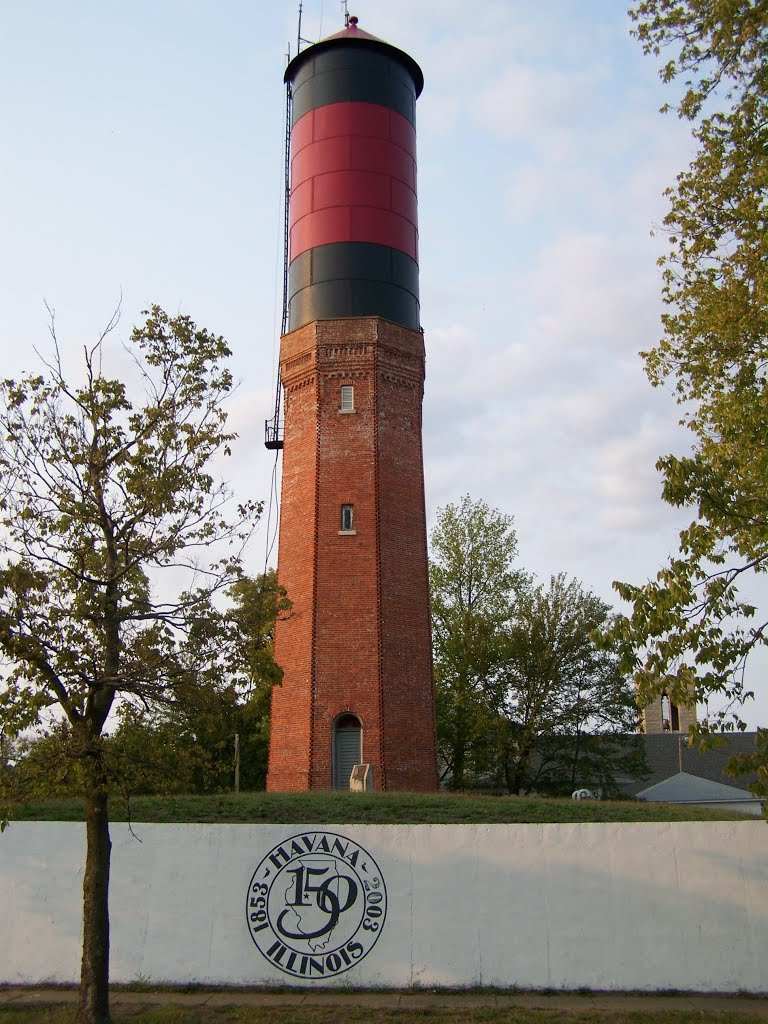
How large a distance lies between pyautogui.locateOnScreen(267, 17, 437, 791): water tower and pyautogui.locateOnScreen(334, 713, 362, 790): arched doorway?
0.03m

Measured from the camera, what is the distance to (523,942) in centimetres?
1160

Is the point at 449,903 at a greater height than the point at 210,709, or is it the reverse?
the point at 210,709

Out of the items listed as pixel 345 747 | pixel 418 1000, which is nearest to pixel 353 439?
pixel 345 747

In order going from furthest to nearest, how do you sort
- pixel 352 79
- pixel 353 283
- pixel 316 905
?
pixel 352 79
pixel 353 283
pixel 316 905

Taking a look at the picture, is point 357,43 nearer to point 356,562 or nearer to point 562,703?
point 356,562

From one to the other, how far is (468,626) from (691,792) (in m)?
12.7

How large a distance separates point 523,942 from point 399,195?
17173 mm

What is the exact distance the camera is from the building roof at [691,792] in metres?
37.2

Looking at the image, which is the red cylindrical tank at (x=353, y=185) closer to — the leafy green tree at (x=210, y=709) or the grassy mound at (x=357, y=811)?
the grassy mound at (x=357, y=811)

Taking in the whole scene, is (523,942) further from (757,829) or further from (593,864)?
(757,829)

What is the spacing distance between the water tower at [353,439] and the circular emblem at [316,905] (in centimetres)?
768

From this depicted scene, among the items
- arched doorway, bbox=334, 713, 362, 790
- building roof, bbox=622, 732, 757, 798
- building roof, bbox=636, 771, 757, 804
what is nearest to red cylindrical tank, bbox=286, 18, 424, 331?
arched doorway, bbox=334, 713, 362, 790

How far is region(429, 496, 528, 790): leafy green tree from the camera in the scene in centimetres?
3089

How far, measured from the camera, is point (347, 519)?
21.3m
